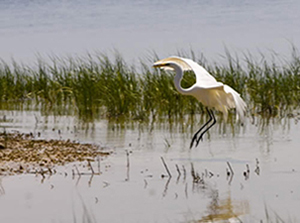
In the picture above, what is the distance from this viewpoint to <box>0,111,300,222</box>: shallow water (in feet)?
20.9

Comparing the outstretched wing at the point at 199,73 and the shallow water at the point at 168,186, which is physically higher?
the outstretched wing at the point at 199,73

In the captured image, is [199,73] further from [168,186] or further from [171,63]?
[168,186]

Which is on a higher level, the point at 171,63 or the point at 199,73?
the point at 171,63

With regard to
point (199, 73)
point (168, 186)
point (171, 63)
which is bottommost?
point (168, 186)

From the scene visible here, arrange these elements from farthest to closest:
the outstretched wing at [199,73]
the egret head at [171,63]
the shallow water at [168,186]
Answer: the egret head at [171,63] → the outstretched wing at [199,73] → the shallow water at [168,186]

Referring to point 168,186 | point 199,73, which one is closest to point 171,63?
point 199,73

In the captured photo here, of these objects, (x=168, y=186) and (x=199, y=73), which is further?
(x=199, y=73)

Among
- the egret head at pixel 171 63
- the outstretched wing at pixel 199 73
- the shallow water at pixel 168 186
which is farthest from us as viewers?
the egret head at pixel 171 63

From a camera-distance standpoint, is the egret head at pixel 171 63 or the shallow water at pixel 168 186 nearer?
the shallow water at pixel 168 186

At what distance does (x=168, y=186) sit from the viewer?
24.6 ft

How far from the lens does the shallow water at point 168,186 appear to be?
6.38m

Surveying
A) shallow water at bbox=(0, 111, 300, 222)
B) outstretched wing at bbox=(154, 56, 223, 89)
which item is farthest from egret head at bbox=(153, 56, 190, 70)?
shallow water at bbox=(0, 111, 300, 222)

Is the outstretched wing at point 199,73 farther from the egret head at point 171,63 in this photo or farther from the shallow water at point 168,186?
the shallow water at point 168,186

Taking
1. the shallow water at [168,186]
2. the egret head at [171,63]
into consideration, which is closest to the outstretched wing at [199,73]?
the egret head at [171,63]
